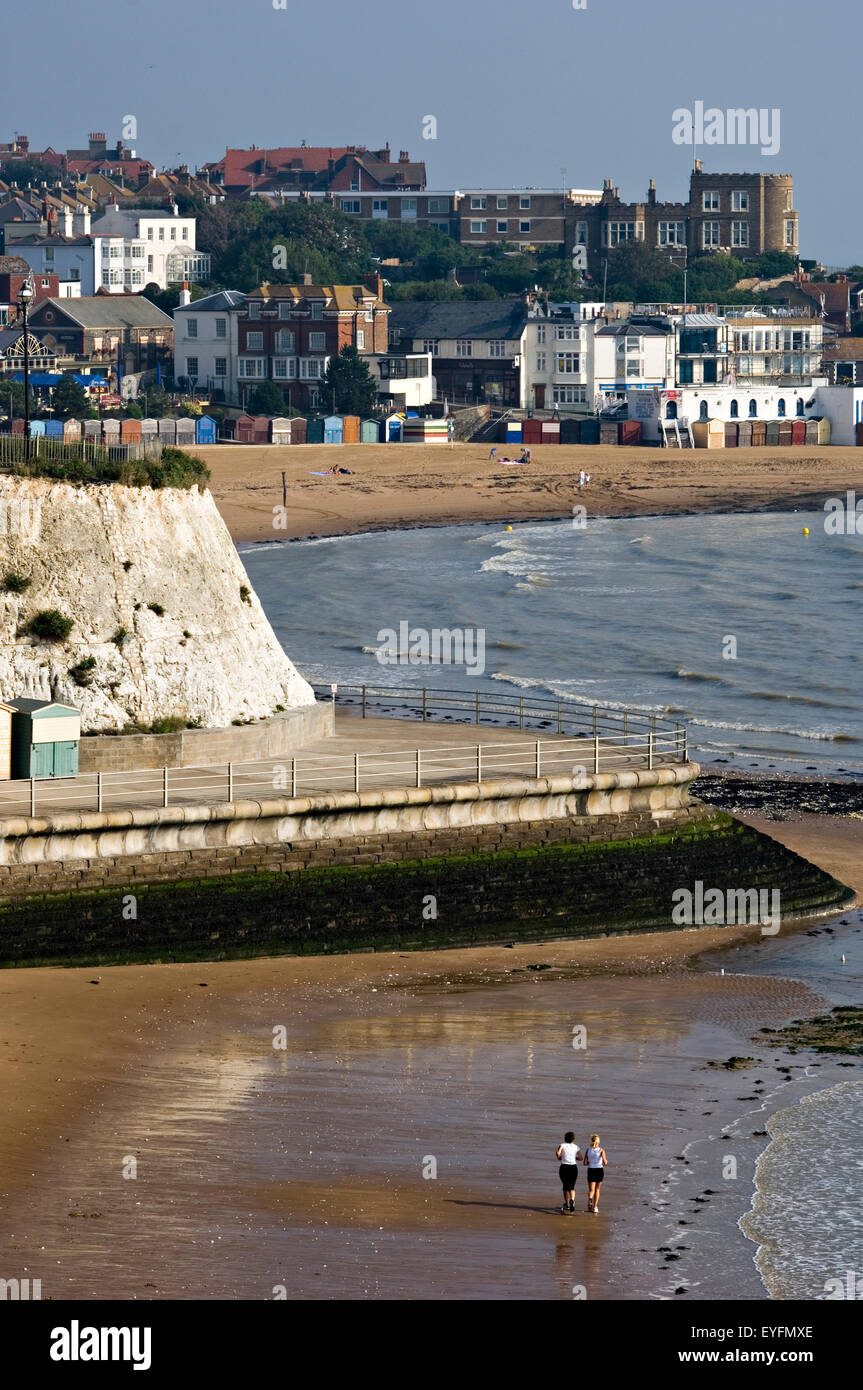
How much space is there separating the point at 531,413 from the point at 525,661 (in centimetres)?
6802

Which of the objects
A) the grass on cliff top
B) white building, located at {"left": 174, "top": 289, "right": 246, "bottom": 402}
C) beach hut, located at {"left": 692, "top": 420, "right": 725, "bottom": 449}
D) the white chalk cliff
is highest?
white building, located at {"left": 174, "top": 289, "right": 246, "bottom": 402}

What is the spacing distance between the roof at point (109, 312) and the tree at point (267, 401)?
13073 mm

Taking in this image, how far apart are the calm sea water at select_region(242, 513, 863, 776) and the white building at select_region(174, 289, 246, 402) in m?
33.6

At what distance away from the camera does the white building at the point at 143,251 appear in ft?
504

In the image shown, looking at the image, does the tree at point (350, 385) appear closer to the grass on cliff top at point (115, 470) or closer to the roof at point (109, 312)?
the roof at point (109, 312)

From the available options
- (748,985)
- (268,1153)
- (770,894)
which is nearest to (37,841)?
(268,1153)

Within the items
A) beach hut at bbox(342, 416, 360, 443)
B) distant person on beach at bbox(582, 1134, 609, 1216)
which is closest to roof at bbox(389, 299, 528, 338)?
beach hut at bbox(342, 416, 360, 443)

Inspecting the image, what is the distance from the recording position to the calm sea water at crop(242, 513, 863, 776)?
4894cm

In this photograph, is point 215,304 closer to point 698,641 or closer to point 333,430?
point 333,430

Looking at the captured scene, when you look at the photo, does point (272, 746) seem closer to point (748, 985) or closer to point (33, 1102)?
point (748, 985)

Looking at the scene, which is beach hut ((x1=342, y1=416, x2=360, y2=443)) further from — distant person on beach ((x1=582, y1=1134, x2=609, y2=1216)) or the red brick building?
distant person on beach ((x1=582, y1=1134, x2=609, y2=1216))

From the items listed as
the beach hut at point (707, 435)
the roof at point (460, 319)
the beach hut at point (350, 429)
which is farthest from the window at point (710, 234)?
the beach hut at point (350, 429)

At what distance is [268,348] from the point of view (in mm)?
120000

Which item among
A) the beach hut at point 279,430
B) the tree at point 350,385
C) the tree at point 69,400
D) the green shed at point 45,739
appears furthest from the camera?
the tree at point 350,385
